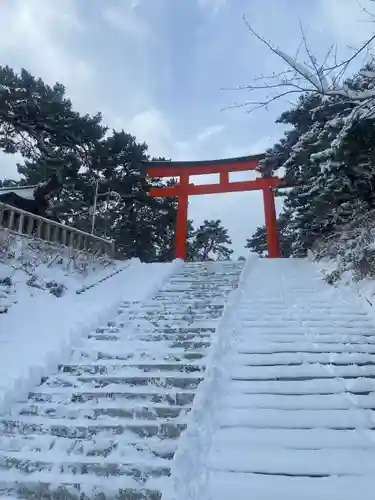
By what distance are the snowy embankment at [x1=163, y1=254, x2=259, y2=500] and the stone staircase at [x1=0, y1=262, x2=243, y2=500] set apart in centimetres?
11

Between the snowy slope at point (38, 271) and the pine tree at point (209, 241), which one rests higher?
the pine tree at point (209, 241)

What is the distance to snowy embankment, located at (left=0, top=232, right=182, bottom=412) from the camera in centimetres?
379

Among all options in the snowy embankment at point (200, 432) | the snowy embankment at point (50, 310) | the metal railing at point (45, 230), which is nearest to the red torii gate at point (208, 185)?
the metal railing at point (45, 230)

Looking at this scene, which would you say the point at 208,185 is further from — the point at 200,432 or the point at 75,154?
the point at 200,432

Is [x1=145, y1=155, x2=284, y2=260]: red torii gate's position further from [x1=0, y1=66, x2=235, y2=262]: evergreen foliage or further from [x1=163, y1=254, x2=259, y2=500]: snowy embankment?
[x1=163, y1=254, x2=259, y2=500]: snowy embankment

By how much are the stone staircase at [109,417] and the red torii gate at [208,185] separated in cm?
877

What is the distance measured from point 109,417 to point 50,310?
2.89 metres

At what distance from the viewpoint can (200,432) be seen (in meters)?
2.79

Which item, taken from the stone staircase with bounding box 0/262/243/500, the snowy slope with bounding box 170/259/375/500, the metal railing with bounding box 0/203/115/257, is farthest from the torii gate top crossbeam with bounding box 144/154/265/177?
the stone staircase with bounding box 0/262/243/500

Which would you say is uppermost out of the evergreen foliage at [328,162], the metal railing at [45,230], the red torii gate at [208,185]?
the red torii gate at [208,185]

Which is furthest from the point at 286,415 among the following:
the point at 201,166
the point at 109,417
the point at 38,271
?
the point at 201,166

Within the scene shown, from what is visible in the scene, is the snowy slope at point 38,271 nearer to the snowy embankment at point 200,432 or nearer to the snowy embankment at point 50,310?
the snowy embankment at point 50,310

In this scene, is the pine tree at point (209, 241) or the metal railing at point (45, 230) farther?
the pine tree at point (209, 241)

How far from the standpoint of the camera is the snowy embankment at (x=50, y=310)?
12.4 ft
